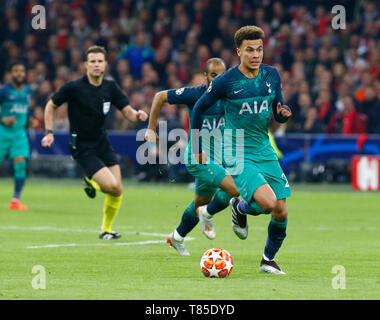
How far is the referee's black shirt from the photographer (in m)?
12.9

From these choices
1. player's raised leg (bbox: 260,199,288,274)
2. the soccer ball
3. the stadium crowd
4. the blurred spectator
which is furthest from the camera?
the blurred spectator

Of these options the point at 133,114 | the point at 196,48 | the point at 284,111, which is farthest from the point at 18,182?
the point at 196,48

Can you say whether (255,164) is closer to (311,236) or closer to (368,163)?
(311,236)

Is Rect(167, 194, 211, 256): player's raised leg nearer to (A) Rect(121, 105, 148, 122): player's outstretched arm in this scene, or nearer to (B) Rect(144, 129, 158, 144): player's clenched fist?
(B) Rect(144, 129, 158, 144): player's clenched fist

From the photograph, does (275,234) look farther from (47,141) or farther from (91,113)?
(91,113)

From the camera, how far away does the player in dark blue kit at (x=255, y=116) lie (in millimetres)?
9000

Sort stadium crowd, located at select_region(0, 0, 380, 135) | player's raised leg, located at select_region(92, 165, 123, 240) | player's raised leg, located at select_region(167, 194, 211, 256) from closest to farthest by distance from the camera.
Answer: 1. player's raised leg, located at select_region(167, 194, 211, 256)
2. player's raised leg, located at select_region(92, 165, 123, 240)
3. stadium crowd, located at select_region(0, 0, 380, 135)

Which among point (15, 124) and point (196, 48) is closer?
point (15, 124)

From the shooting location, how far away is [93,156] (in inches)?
503

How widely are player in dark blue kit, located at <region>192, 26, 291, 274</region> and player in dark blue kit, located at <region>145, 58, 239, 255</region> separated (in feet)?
4.71

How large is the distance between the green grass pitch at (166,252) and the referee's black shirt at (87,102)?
1398mm

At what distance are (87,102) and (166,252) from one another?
9.66ft

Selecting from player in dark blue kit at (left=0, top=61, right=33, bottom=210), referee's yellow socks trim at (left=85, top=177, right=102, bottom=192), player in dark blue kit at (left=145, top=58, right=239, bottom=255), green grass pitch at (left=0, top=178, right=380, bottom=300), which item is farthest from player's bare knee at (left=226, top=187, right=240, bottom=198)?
player in dark blue kit at (left=0, top=61, right=33, bottom=210)
